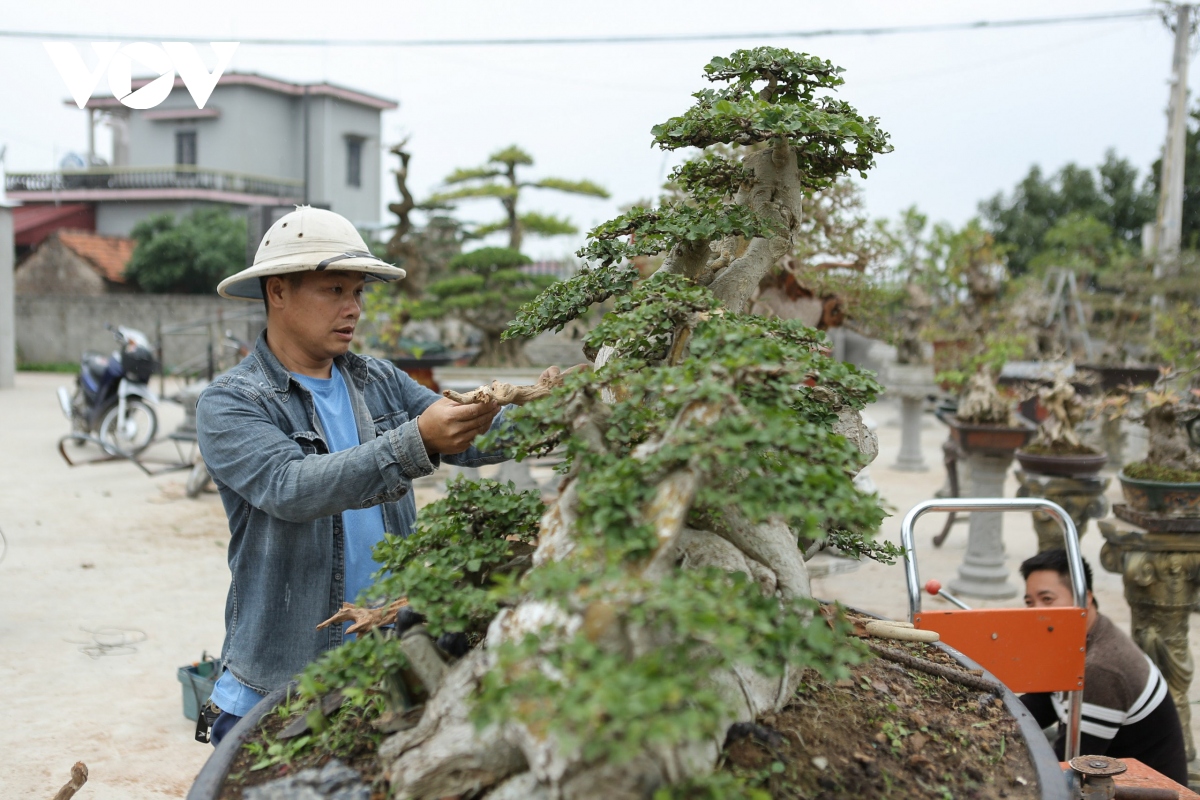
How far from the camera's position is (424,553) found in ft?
4.88

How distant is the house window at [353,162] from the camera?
21750 millimetres

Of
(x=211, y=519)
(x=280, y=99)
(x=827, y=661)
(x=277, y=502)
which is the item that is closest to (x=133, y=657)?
(x=211, y=519)

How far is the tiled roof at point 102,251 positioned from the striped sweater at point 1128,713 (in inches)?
800

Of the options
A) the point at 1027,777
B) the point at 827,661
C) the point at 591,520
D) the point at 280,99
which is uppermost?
the point at 280,99

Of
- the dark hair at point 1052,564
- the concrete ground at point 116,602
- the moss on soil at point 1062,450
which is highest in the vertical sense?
the moss on soil at point 1062,450

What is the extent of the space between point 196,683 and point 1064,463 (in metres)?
4.08

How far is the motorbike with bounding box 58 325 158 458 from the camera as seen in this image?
8102mm

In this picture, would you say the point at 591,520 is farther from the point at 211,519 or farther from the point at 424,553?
the point at 211,519

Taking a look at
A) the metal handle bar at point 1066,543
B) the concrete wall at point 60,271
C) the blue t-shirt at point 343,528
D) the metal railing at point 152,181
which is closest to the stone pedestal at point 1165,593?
the metal handle bar at point 1066,543

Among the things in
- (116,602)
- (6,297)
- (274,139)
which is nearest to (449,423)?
(116,602)

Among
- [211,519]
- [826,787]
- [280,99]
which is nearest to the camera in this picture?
[826,787]

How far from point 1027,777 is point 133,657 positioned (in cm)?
375

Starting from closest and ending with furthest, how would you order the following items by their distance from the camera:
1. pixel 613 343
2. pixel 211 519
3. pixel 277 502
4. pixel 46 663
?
pixel 613 343 → pixel 277 502 → pixel 46 663 → pixel 211 519

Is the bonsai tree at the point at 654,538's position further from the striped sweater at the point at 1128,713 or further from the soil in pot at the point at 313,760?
the striped sweater at the point at 1128,713
